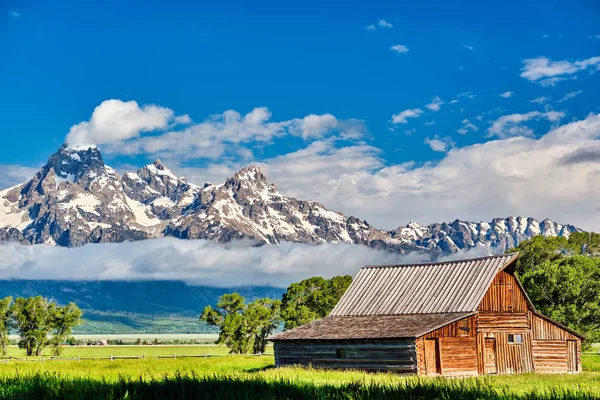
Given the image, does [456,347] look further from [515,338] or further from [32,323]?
[32,323]

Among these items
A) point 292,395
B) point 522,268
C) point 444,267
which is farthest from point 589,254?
point 292,395

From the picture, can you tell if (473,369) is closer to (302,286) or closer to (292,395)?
(292,395)

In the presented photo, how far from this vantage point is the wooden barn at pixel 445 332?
151 feet

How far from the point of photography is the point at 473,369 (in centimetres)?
4759

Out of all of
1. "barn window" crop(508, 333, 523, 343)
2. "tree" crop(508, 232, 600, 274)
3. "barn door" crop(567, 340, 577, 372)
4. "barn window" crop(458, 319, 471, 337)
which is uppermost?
"tree" crop(508, 232, 600, 274)

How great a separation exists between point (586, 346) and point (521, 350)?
857 inches

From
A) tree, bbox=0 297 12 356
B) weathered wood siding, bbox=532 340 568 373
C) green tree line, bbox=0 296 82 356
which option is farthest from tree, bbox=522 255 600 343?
tree, bbox=0 297 12 356

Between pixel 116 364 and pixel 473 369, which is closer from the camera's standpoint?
pixel 473 369

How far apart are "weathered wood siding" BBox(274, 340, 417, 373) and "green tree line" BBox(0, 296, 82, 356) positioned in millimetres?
48237

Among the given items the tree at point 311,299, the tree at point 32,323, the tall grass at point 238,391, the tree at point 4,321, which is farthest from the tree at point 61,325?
the tall grass at point 238,391

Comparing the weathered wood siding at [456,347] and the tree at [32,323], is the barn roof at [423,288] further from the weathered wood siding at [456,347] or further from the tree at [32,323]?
the tree at [32,323]

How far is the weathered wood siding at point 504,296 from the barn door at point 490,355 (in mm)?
2243

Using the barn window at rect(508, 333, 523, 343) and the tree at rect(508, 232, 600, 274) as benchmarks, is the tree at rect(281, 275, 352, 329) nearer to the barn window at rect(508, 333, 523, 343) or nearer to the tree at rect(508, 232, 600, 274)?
the tree at rect(508, 232, 600, 274)

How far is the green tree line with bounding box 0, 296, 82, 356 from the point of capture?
297 ft
